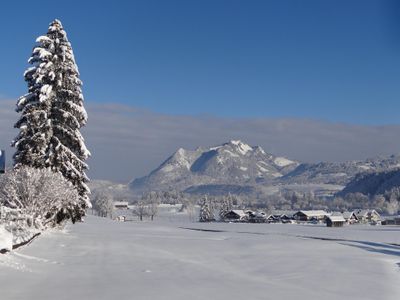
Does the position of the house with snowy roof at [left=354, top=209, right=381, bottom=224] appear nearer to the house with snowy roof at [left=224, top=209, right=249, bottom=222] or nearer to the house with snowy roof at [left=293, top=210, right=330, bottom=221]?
the house with snowy roof at [left=293, top=210, right=330, bottom=221]

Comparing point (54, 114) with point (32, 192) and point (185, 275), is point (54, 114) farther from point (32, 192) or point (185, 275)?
point (185, 275)

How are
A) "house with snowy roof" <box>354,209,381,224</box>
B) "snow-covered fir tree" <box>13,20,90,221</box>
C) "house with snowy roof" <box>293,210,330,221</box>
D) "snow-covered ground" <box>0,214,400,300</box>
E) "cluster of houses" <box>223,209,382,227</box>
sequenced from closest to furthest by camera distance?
"snow-covered ground" <box>0,214,400,300</box>
"snow-covered fir tree" <box>13,20,90,221</box>
"cluster of houses" <box>223,209,382,227</box>
"house with snowy roof" <box>354,209,381,224</box>
"house with snowy roof" <box>293,210,330,221</box>

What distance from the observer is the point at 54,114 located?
114 feet

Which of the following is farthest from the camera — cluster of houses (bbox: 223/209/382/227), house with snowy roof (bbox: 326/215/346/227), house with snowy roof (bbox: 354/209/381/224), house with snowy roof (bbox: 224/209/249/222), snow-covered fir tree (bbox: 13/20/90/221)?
house with snowy roof (bbox: 354/209/381/224)

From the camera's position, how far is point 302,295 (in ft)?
42.0

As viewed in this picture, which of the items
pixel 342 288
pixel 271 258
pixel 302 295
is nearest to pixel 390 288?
pixel 342 288

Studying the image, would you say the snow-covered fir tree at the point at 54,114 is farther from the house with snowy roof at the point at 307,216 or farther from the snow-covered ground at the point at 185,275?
the house with snowy roof at the point at 307,216

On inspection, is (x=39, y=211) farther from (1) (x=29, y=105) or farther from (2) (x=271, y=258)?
(2) (x=271, y=258)

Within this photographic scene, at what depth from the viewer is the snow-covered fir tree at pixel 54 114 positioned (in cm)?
3372

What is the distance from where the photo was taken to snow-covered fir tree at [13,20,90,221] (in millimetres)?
33719

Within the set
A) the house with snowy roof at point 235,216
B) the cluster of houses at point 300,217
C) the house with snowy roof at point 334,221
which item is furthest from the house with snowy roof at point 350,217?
A: the house with snowy roof at point 235,216

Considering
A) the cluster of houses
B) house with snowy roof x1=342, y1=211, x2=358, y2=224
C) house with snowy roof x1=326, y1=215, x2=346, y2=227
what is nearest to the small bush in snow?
house with snowy roof x1=326, y1=215, x2=346, y2=227

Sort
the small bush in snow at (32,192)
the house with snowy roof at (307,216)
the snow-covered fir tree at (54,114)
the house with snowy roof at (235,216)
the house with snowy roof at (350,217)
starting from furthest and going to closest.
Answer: the house with snowy roof at (307,216) < the house with snowy roof at (235,216) < the house with snowy roof at (350,217) < the snow-covered fir tree at (54,114) < the small bush in snow at (32,192)

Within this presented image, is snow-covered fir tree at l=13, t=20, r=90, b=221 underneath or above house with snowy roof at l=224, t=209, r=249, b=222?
above
